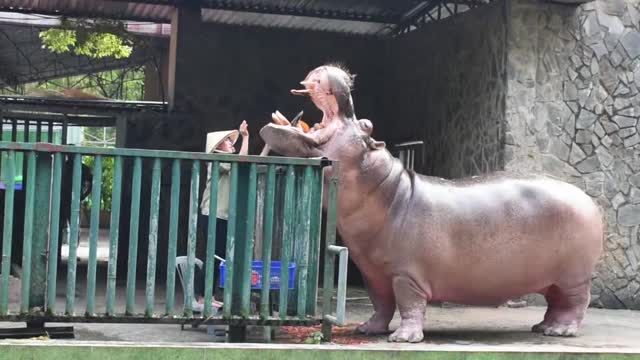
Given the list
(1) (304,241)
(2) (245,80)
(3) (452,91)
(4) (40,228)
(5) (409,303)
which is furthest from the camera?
(2) (245,80)

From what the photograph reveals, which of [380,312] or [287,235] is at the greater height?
[287,235]

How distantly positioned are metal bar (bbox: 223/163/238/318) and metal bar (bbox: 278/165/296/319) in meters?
0.35

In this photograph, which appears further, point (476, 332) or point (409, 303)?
point (476, 332)

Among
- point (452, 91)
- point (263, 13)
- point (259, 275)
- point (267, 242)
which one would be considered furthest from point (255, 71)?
point (267, 242)

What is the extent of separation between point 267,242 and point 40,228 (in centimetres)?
147

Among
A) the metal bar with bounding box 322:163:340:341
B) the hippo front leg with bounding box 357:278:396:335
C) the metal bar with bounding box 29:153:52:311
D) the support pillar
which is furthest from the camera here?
the support pillar

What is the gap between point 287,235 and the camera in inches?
259

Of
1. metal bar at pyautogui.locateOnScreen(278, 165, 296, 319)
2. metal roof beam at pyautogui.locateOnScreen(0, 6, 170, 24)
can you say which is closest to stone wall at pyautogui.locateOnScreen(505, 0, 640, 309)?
metal bar at pyautogui.locateOnScreen(278, 165, 296, 319)

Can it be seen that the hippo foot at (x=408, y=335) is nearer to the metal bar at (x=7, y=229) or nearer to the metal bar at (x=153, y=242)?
the metal bar at (x=153, y=242)

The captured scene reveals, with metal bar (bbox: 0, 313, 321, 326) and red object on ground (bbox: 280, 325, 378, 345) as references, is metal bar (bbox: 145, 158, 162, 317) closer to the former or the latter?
metal bar (bbox: 0, 313, 321, 326)

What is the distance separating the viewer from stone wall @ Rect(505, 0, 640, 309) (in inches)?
404

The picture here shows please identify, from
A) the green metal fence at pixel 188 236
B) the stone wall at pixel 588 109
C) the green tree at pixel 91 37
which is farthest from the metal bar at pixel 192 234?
the green tree at pixel 91 37

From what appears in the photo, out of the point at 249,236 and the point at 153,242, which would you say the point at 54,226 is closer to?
the point at 153,242

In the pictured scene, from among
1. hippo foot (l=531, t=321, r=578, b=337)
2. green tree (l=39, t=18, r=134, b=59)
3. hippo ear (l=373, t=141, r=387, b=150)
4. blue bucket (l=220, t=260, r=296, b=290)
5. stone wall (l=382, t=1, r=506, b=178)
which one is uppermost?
Answer: green tree (l=39, t=18, r=134, b=59)
